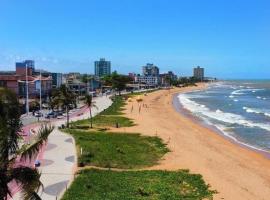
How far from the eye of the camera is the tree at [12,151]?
1234 centimetres

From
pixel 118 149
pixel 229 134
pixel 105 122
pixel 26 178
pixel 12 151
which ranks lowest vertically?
pixel 229 134

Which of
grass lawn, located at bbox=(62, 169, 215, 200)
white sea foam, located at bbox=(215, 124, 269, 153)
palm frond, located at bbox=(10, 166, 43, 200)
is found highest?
palm frond, located at bbox=(10, 166, 43, 200)

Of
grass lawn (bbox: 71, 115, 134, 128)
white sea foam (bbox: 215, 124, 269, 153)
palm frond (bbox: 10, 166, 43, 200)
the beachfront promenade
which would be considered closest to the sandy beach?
white sea foam (bbox: 215, 124, 269, 153)

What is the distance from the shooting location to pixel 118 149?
37.4m

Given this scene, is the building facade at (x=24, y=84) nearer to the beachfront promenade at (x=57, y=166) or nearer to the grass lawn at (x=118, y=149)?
the grass lawn at (x=118, y=149)

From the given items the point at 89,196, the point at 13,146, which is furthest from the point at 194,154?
the point at 13,146

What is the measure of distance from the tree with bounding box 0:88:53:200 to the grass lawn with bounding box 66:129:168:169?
19.0 m

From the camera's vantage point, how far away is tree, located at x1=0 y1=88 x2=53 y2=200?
486 inches

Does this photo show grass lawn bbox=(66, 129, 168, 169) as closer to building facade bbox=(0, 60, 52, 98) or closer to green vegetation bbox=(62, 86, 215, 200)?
green vegetation bbox=(62, 86, 215, 200)

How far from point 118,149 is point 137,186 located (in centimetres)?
1149

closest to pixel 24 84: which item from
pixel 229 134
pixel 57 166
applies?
pixel 229 134

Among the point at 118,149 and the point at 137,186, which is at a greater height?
the point at 118,149

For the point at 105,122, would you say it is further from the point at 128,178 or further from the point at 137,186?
the point at 137,186

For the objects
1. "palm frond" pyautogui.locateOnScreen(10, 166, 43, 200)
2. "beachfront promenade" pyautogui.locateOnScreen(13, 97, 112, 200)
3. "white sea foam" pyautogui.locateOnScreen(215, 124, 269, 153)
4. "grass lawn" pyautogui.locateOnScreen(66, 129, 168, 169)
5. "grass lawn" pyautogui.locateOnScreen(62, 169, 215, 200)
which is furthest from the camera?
"white sea foam" pyautogui.locateOnScreen(215, 124, 269, 153)
